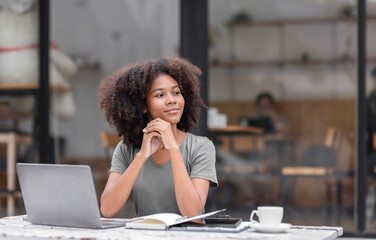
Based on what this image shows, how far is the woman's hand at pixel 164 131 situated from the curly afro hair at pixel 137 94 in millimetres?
176

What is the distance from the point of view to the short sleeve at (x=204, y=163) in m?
2.66

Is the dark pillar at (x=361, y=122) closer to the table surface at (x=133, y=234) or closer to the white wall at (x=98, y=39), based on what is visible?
the white wall at (x=98, y=39)

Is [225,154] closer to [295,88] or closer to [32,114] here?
[295,88]

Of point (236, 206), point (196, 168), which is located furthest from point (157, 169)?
point (236, 206)

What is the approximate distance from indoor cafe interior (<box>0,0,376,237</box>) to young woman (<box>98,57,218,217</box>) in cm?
254

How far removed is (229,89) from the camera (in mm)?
5488

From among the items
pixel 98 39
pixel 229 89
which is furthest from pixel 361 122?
pixel 98 39

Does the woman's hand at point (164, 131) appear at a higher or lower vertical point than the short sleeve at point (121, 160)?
higher

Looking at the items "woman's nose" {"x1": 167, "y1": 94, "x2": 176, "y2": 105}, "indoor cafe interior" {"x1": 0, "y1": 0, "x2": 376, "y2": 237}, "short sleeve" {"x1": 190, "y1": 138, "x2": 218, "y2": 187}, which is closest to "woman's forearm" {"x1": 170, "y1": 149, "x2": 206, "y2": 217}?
"short sleeve" {"x1": 190, "y1": 138, "x2": 218, "y2": 187}

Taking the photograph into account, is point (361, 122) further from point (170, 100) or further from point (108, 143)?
point (170, 100)

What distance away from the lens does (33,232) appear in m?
2.06

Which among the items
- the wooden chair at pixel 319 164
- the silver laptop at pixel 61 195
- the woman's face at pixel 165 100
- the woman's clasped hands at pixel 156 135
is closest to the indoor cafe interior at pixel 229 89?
the wooden chair at pixel 319 164

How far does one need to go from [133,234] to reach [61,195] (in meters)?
0.29

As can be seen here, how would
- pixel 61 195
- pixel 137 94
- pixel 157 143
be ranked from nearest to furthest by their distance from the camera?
1. pixel 61 195
2. pixel 157 143
3. pixel 137 94
